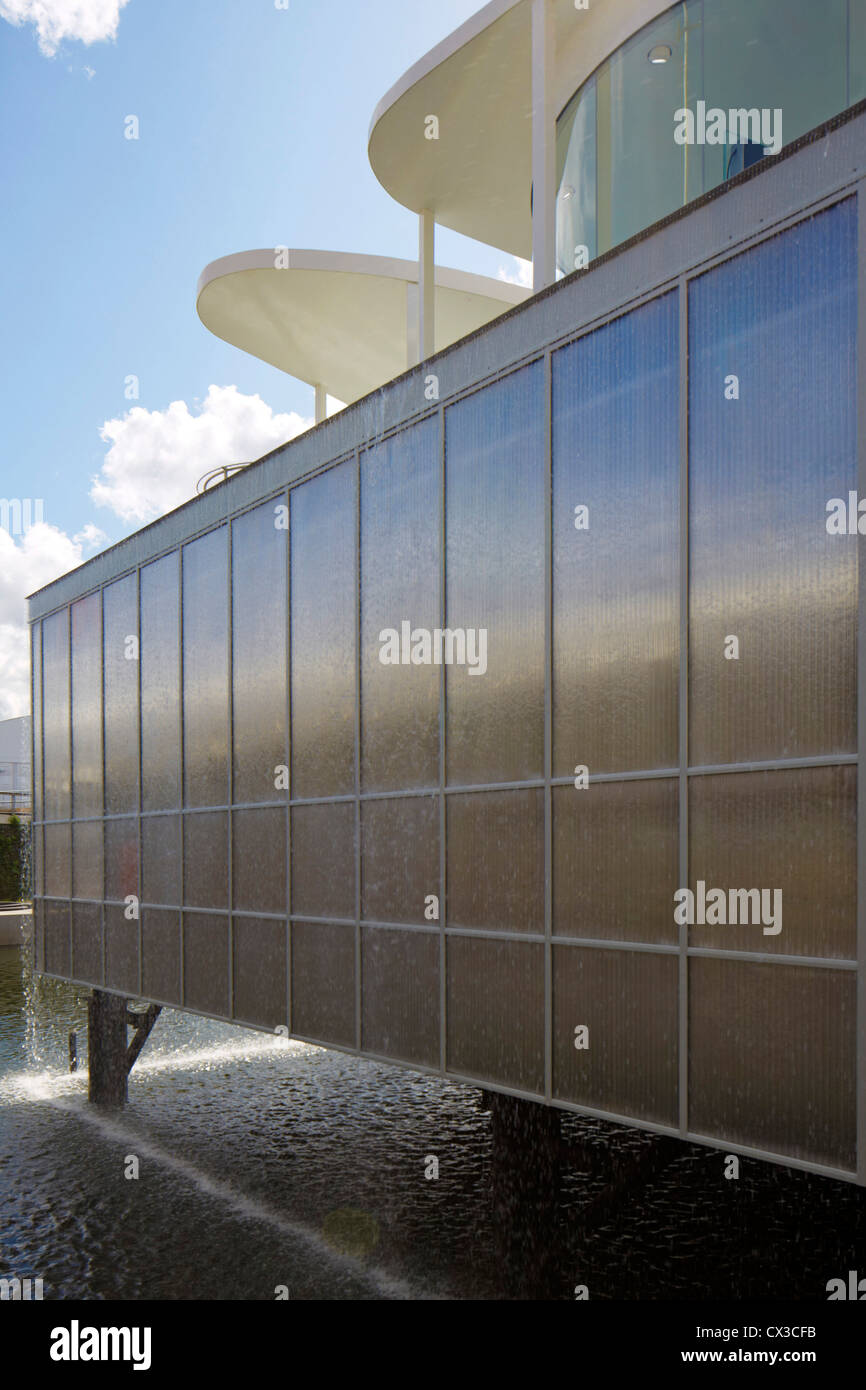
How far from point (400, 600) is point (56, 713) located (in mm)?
10020

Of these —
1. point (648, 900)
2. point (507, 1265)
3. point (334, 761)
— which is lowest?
point (507, 1265)

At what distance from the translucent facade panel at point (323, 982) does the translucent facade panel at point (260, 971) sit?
30cm

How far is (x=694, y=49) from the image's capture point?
377 inches

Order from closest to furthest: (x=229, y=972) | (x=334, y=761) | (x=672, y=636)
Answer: (x=672, y=636) → (x=334, y=761) → (x=229, y=972)

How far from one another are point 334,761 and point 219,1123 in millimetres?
7051

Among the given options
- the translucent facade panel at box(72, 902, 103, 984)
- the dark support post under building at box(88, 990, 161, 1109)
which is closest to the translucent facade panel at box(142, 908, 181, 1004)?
the translucent facade panel at box(72, 902, 103, 984)

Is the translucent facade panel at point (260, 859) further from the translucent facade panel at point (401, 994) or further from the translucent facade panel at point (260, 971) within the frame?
the translucent facade panel at point (401, 994)

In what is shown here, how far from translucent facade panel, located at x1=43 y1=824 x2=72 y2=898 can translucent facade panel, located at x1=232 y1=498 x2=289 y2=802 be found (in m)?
5.94

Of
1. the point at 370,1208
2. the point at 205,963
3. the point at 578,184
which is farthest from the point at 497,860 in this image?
the point at 578,184

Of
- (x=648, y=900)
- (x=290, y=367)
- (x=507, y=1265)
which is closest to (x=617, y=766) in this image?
(x=648, y=900)

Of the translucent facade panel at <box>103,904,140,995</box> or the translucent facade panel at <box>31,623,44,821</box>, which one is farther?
the translucent facade panel at <box>31,623,44,821</box>

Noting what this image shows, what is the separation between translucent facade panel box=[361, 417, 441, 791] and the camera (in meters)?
9.26

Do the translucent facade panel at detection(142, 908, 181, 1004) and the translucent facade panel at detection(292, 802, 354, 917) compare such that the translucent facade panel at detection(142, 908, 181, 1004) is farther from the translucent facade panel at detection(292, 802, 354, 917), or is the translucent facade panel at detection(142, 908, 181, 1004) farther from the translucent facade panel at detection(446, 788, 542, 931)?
the translucent facade panel at detection(446, 788, 542, 931)
